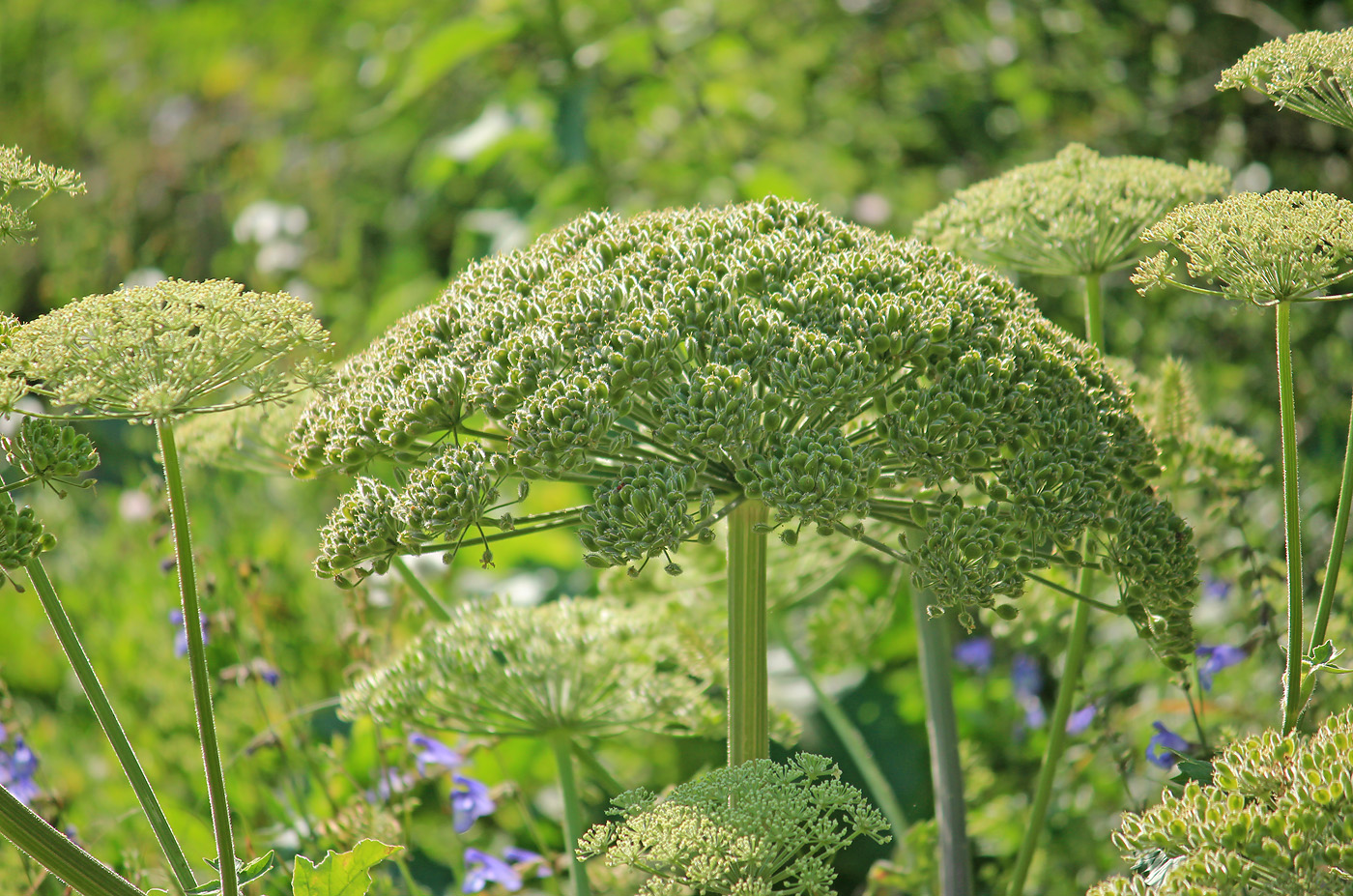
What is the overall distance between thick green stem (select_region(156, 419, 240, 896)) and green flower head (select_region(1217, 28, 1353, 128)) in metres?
1.55

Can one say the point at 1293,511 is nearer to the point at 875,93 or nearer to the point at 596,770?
the point at 596,770

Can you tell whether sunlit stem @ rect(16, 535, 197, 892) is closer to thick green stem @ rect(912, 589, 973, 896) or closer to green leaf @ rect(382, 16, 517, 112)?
thick green stem @ rect(912, 589, 973, 896)

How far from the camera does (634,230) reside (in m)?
1.73

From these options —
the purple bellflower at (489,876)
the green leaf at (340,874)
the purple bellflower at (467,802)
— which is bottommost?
the purple bellflower at (489,876)

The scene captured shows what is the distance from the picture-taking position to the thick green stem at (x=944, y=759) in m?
1.94

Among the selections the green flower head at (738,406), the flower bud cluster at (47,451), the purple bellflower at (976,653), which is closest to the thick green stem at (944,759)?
the green flower head at (738,406)

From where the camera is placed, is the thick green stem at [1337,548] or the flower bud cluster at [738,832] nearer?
the flower bud cluster at [738,832]

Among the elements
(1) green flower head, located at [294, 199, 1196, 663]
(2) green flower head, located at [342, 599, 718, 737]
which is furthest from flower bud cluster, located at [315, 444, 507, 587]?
(2) green flower head, located at [342, 599, 718, 737]

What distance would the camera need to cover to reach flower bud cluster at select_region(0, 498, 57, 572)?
4.24 feet

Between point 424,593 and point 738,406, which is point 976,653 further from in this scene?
point 738,406

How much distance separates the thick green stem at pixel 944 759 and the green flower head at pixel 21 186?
4.95 feet

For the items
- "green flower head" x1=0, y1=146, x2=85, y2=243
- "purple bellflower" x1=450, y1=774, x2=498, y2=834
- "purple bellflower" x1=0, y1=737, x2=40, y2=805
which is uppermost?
"green flower head" x1=0, y1=146, x2=85, y2=243

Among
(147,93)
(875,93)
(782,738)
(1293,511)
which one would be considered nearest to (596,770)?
(782,738)

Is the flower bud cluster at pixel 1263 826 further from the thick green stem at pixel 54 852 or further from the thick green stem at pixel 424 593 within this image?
the thick green stem at pixel 424 593
